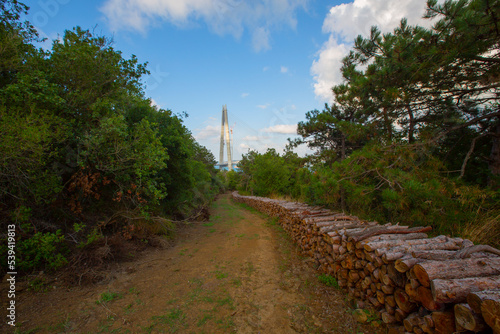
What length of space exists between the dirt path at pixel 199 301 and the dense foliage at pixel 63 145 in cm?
103

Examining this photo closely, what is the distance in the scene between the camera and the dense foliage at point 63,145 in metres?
3.45

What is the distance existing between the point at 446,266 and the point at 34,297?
554cm

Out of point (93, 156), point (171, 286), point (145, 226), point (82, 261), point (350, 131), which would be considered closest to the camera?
point (171, 286)

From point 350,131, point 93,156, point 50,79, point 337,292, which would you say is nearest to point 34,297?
point 93,156

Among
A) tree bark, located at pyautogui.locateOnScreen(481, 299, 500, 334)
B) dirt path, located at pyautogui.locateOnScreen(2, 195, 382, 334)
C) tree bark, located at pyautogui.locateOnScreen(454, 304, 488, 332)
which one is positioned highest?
tree bark, located at pyautogui.locateOnScreen(481, 299, 500, 334)

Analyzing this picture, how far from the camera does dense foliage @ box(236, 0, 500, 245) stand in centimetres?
398

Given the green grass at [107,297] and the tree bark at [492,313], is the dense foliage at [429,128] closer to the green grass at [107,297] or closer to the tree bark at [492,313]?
the tree bark at [492,313]

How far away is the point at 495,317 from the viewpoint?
4.64 ft

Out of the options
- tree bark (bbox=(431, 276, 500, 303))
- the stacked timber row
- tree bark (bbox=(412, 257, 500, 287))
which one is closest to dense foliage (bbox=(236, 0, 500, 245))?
the stacked timber row

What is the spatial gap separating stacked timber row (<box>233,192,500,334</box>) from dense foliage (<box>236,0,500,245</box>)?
121 cm

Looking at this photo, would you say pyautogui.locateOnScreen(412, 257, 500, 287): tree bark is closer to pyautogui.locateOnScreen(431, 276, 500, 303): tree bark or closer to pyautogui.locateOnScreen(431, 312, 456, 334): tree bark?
pyautogui.locateOnScreen(431, 276, 500, 303): tree bark

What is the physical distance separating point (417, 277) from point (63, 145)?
6184 mm

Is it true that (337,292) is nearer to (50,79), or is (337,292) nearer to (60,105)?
(60,105)

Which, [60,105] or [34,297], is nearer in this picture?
[34,297]
